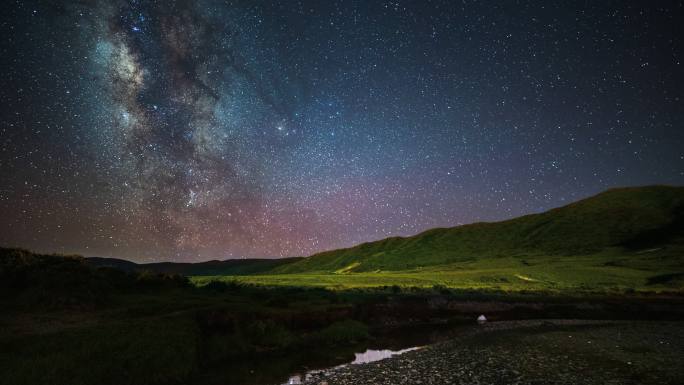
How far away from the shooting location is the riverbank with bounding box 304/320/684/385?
64.5ft

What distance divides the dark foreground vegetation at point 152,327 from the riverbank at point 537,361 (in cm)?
546

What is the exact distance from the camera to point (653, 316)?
47219 mm

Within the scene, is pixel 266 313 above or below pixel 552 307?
above

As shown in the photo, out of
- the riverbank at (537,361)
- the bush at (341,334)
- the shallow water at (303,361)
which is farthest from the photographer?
the bush at (341,334)

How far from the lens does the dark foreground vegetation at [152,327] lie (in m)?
17.6

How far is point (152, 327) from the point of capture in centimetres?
2341

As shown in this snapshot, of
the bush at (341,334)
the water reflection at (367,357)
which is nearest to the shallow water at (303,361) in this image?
the water reflection at (367,357)

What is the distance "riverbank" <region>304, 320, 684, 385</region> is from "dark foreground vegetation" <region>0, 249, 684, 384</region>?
5.46 m

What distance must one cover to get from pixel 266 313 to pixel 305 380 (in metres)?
14.6

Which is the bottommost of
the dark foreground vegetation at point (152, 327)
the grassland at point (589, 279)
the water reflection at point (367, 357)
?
the grassland at point (589, 279)

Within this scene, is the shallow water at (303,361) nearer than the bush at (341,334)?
Yes

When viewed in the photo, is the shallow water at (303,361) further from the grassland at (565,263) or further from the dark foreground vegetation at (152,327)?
the grassland at (565,263)

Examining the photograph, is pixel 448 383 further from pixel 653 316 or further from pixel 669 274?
pixel 669 274

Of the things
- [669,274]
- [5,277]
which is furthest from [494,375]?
[669,274]
